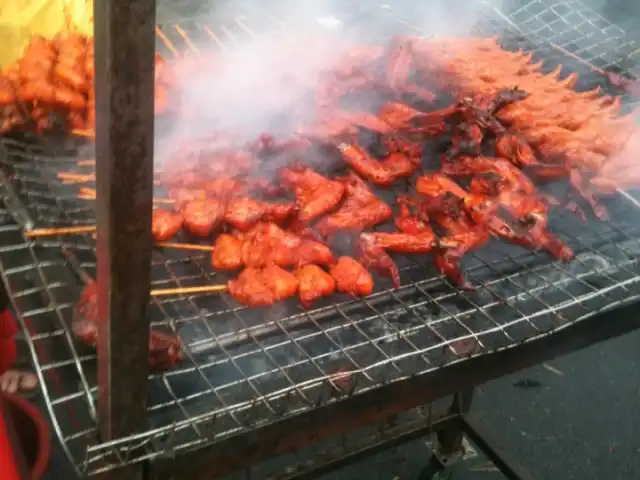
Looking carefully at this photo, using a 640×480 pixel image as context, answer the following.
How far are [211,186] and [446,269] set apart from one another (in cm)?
86

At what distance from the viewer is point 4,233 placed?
2.12 m

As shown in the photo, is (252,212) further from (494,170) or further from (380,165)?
(494,170)

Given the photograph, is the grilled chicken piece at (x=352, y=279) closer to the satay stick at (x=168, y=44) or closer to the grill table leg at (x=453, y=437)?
the grill table leg at (x=453, y=437)

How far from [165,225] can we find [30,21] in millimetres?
1719

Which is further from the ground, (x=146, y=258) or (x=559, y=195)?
(x=146, y=258)

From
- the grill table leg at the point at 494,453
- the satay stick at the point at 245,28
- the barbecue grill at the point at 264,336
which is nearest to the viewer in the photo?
the barbecue grill at the point at 264,336

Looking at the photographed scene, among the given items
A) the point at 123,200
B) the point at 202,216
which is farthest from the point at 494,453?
the point at 123,200

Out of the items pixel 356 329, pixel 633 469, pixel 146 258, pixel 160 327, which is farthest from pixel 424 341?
pixel 633 469

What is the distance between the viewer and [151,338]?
5.63 ft

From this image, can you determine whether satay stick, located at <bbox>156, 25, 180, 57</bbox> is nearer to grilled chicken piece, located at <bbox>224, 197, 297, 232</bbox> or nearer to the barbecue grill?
the barbecue grill

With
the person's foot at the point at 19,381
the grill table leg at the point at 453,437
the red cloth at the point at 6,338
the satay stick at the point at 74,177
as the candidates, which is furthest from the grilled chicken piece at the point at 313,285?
the person's foot at the point at 19,381

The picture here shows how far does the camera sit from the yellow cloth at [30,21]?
3.32 meters

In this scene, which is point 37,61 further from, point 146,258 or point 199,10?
point 146,258

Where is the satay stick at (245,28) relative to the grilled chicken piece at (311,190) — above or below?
above
